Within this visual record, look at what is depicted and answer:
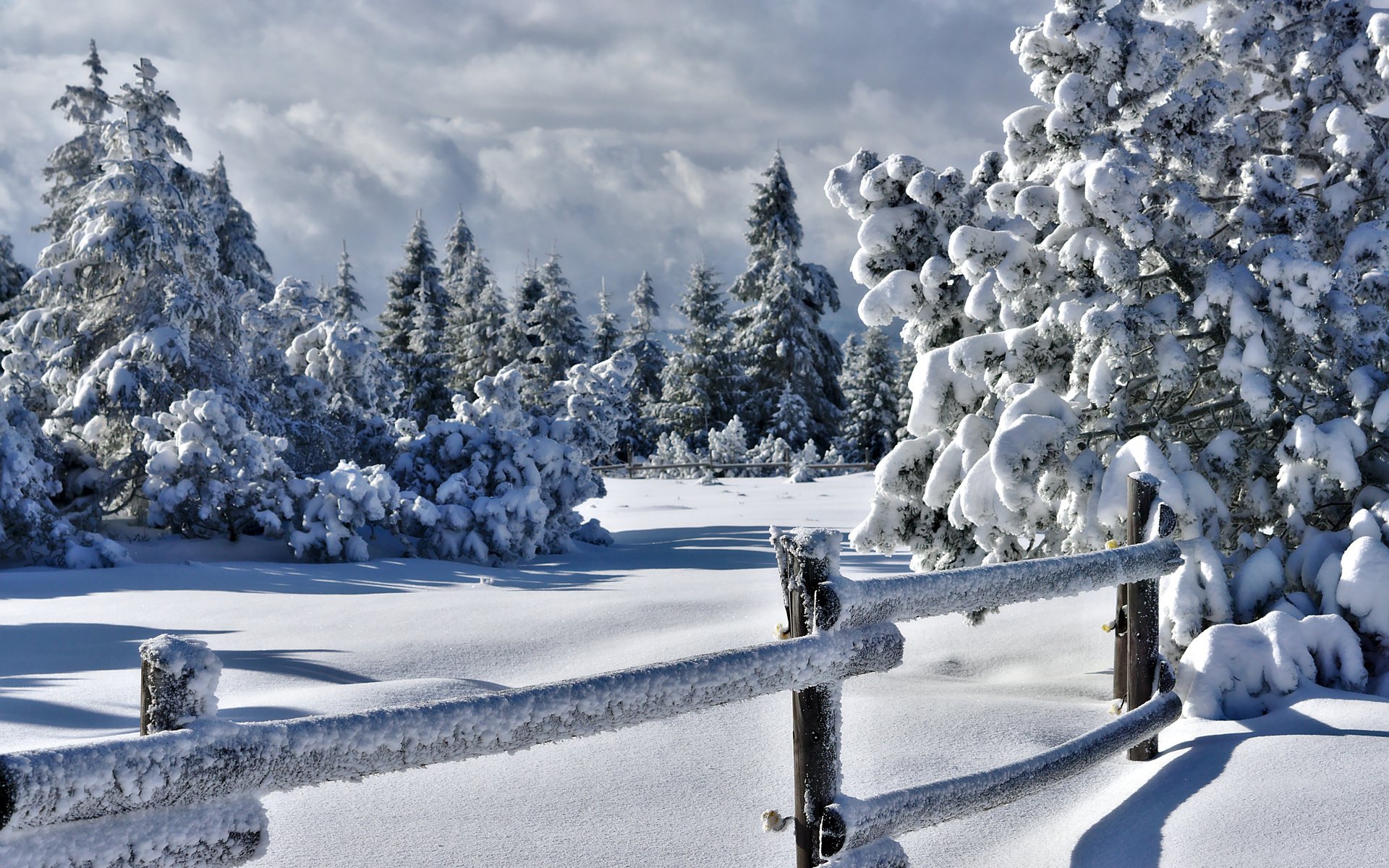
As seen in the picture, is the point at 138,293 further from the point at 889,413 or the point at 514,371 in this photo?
the point at 889,413

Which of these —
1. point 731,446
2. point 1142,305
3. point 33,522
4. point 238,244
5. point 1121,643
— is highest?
point 238,244

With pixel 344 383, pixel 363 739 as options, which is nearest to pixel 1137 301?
pixel 363 739

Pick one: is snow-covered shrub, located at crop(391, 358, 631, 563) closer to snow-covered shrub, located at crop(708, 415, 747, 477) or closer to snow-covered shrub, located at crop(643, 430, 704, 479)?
snow-covered shrub, located at crop(643, 430, 704, 479)

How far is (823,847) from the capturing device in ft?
A: 7.92

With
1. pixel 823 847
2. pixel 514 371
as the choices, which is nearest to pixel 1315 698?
pixel 823 847

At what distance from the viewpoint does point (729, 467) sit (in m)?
27.0

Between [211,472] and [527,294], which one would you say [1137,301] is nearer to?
[211,472]

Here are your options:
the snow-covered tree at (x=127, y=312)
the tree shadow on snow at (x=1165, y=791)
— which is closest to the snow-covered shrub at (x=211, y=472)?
the snow-covered tree at (x=127, y=312)

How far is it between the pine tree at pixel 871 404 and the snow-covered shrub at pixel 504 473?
28.4 metres

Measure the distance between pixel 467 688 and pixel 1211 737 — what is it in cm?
358

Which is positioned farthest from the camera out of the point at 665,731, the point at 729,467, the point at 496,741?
the point at 729,467

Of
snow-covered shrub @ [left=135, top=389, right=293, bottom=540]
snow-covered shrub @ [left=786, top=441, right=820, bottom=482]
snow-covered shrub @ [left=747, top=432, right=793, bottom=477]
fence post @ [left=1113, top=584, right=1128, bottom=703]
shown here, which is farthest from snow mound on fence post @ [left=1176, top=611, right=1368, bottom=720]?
snow-covered shrub @ [left=747, top=432, right=793, bottom=477]

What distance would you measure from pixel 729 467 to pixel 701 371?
1599cm

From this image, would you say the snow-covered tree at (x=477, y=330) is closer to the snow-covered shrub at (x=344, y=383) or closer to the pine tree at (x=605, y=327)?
the pine tree at (x=605, y=327)
